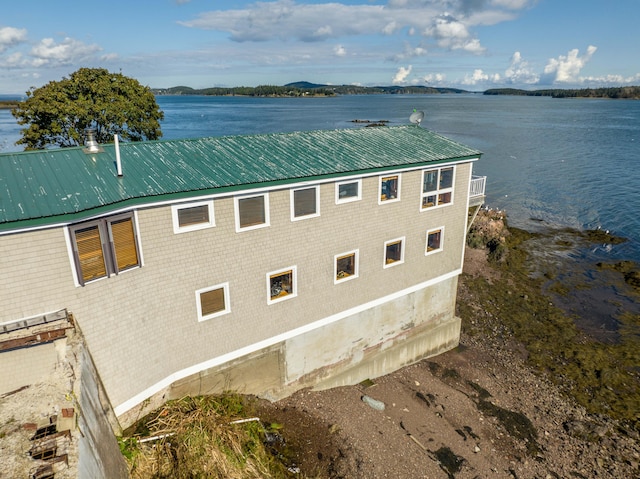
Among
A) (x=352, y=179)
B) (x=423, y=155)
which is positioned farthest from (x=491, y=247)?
(x=352, y=179)

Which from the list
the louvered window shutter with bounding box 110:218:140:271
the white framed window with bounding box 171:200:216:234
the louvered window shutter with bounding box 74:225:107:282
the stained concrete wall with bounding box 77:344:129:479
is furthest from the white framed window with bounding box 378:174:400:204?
the stained concrete wall with bounding box 77:344:129:479

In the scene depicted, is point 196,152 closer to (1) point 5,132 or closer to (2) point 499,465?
(2) point 499,465

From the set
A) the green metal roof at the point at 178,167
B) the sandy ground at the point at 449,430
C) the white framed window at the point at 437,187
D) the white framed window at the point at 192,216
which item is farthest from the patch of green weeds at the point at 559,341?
the white framed window at the point at 192,216

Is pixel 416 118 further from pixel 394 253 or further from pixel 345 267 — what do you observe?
pixel 345 267

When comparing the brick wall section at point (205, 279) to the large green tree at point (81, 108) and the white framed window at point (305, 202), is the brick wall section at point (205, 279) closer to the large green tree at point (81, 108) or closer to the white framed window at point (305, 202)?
the white framed window at point (305, 202)

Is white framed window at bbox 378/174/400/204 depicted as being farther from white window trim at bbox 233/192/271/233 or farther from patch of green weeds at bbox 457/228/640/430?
patch of green weeds at bbox 457/228/640/430

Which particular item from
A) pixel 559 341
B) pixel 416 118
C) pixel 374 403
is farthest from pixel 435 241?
pixel 559 341
